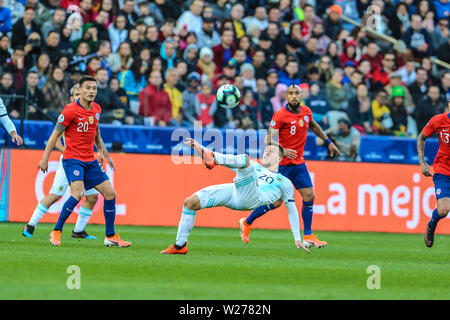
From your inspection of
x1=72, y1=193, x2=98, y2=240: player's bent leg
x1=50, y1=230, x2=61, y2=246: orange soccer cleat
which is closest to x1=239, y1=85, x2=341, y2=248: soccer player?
x1=72, y1=193, x2=98, y2=240: player's bent leg

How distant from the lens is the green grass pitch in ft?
26.1

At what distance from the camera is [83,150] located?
12523mm

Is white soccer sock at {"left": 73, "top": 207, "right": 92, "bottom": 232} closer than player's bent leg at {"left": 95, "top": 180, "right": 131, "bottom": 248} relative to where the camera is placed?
No

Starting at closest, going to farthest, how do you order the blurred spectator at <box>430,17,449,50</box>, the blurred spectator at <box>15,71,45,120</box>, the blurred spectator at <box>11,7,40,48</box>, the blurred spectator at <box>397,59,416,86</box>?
1. the blurred spectator at <box>15,71,45,120</box>
2. the blurred spectator at <box>11,7,40,48</box>
3. the blurred spectator at <box>397,59,416,86</box>
4. the blurred spectator at <box>430,17,449,50</box>

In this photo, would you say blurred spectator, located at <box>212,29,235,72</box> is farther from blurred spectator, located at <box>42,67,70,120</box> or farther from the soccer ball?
the soccer ball

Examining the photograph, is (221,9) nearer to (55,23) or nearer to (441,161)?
(55,23)

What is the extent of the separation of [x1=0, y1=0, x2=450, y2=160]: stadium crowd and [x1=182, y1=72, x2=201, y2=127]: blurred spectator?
3cm

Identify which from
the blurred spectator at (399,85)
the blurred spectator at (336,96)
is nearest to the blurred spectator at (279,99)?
the blurred spectator at (336,96)

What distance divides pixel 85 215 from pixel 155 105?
557 cm


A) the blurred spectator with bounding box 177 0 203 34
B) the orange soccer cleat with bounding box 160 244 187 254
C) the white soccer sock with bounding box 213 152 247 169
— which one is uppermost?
the blurred spectator with bounding box 177 0 203 34

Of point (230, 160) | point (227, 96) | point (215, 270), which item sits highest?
point (227, 96)

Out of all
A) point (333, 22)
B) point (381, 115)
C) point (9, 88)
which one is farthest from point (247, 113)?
point (333, 22)
